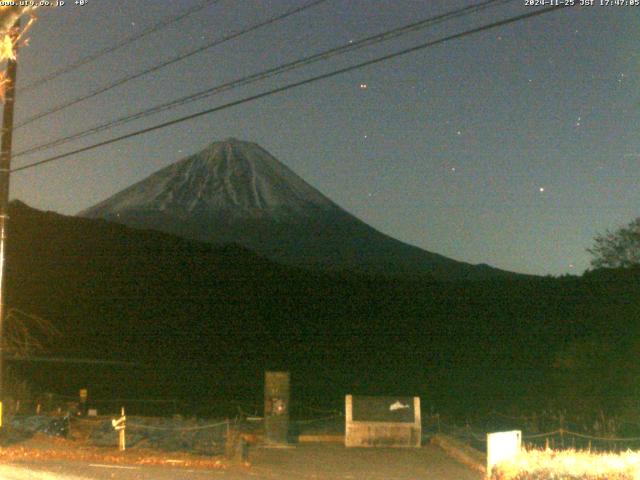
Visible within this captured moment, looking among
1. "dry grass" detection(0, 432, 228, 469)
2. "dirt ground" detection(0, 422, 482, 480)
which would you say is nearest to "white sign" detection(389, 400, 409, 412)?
"dirt ground" detection(0, 422, 482, 480)

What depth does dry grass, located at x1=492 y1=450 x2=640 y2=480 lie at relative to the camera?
11000 millimetres

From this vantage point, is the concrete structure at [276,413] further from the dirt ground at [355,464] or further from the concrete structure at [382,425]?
the concrete structure at [382,425]

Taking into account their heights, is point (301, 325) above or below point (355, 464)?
above

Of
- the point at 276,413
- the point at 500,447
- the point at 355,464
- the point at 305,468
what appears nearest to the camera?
the point at 500,447

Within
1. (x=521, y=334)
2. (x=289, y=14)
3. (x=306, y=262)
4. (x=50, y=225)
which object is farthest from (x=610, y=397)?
(x=306, y=262)

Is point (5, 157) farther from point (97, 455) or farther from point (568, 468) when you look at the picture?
point (568, 468)

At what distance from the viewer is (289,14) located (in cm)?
1423

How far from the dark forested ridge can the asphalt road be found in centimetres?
1777

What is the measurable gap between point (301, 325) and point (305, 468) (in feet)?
253

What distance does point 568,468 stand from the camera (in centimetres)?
1134

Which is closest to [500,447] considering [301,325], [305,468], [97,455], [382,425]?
[305,468]

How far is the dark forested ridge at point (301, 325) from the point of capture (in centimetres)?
4931

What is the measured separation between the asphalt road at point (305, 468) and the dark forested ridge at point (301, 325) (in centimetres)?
1777

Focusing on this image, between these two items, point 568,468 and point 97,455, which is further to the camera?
point 97,455
